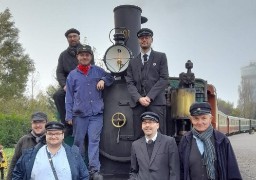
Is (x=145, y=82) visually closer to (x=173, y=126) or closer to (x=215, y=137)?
(x=173, y=126)

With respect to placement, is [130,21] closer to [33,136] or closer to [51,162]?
[33,136]

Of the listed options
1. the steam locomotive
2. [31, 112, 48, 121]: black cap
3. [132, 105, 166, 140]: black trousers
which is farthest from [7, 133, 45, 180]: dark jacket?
[132, 105, 166, 140]: black trousers

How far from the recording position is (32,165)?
11.4 feet

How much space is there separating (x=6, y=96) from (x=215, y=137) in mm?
26929

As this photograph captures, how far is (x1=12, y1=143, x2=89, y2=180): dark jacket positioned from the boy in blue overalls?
107 centimetres

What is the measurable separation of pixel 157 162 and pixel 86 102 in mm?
1507

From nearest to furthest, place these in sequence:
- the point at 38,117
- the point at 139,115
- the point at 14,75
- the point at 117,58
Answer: the point at 38,117, the point at 139,115, the point at 117,58, the point at 14,75

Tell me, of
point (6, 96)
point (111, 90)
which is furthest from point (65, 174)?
point (6, 96)

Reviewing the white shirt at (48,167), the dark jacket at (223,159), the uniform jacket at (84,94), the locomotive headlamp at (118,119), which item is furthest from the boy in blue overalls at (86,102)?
the dark jacket at (223,159)

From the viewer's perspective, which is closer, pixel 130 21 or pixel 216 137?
pixel 216 137

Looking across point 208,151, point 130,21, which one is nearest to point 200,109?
point 208,151

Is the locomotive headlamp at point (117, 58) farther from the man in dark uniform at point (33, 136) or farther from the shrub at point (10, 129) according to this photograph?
the shrub at point (10, 129)

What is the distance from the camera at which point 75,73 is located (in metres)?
5.00

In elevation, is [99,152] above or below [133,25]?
below
